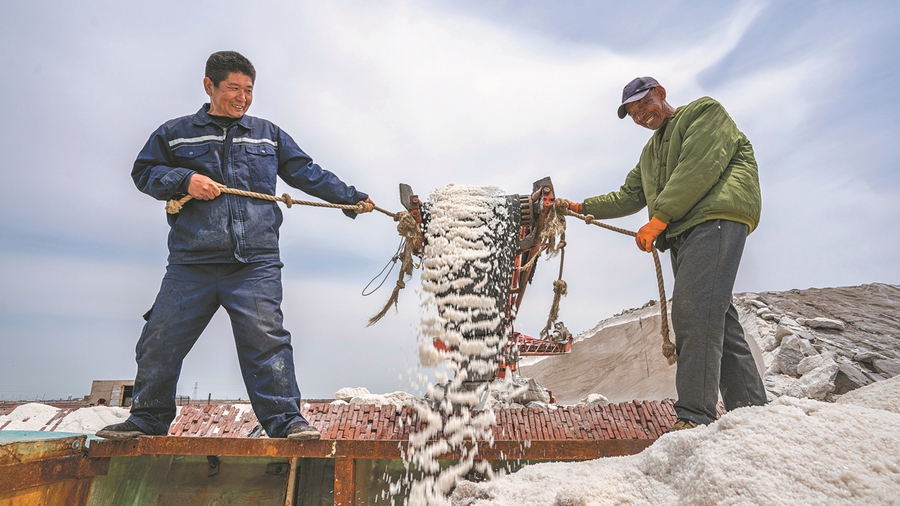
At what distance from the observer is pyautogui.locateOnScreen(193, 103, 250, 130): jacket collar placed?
213 cm

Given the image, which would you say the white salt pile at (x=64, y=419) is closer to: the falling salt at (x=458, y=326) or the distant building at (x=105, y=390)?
the falling salt at (x=458, y=326)

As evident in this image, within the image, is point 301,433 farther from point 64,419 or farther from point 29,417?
point 29,417

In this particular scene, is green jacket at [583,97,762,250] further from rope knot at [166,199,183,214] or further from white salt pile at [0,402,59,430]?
white salt pile at [0,402,59,430]

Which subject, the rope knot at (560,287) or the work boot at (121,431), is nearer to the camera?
the work boot at (121,431)

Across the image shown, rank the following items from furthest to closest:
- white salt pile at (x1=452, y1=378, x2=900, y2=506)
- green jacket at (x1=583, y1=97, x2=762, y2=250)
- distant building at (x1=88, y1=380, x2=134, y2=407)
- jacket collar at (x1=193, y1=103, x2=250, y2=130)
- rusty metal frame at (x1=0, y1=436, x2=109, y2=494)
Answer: distant building at (x1=88, y1=380, x2=134, y2=407) → jacket collar at (x1=193, y1=103, x2=250, y2=130) → green jacket at (x1=583, y1=97, x2=762, y2=250) → rusty metal frame at (x1=0, y1=436, x2=109, y2=494) → white salt pile at (x1=452, y1=378, x2=900, y2=506)

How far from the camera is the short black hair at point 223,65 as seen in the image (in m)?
2.09

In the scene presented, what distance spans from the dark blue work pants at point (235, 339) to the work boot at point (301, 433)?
4cm

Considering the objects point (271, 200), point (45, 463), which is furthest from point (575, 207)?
point (45, 463)

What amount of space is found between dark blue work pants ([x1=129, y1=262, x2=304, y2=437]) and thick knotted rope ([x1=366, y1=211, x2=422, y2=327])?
0.81 meters

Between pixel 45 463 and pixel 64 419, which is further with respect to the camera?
pixel 64 419

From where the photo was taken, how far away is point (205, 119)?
7.02 ft

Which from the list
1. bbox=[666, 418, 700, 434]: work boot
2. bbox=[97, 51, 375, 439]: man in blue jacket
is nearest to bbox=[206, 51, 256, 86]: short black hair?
bbox=[97, 51, 375, 439]: man in blue jacket

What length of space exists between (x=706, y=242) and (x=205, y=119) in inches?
83.7

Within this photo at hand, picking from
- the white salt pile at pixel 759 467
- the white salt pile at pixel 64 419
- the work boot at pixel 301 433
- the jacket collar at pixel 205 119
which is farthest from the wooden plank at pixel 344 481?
the white salt pile at pixel 64 419
